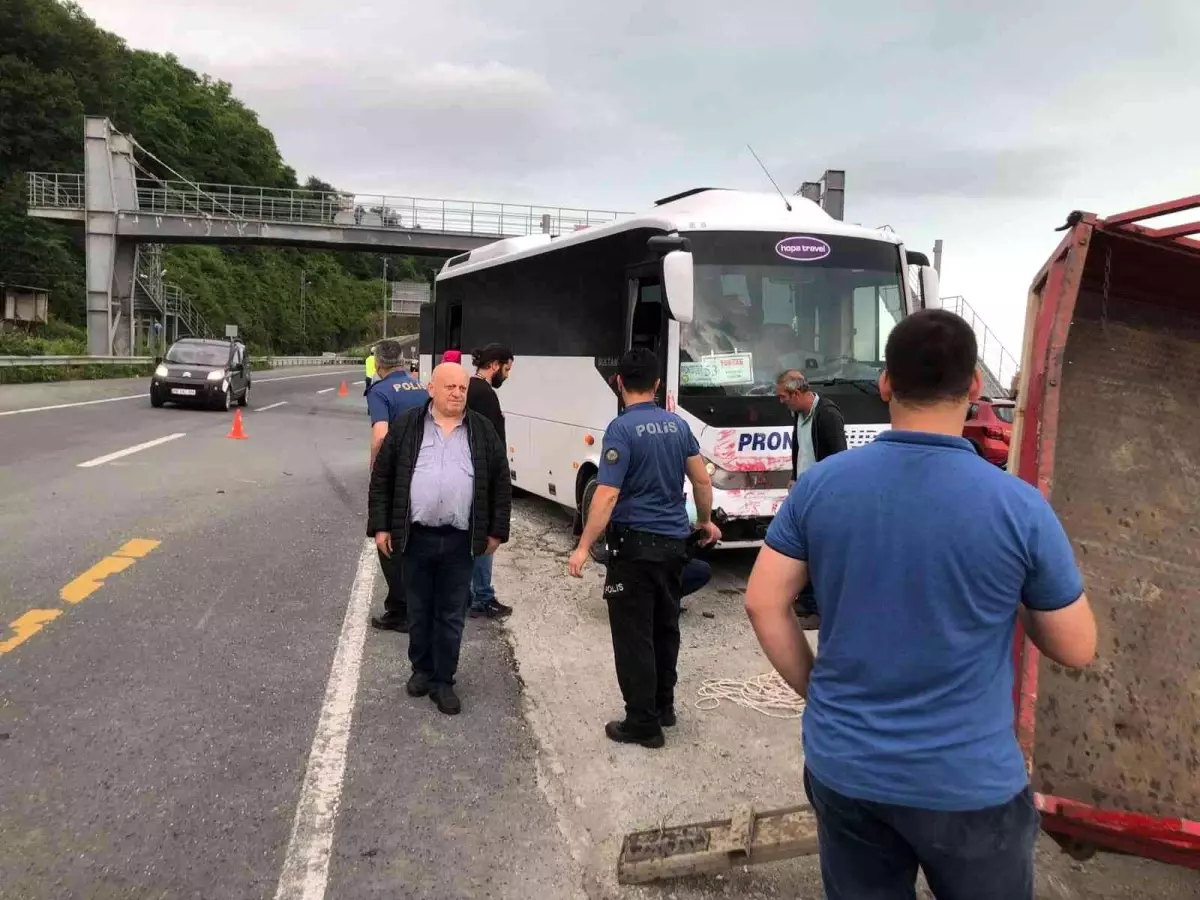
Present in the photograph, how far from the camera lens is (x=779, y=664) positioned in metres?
2.08

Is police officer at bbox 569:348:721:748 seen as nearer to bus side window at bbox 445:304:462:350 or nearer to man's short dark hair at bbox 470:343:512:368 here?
man's short dark hair at bbox 470:343:512:368

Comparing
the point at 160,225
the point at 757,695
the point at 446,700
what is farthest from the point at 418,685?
the point at 160,225

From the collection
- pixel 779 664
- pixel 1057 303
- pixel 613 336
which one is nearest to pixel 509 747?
pixel 779 664

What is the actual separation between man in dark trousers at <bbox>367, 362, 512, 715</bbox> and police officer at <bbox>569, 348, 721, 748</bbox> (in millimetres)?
700

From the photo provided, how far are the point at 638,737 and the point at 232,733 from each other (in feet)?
6.34

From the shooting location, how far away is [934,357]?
184 centimetres

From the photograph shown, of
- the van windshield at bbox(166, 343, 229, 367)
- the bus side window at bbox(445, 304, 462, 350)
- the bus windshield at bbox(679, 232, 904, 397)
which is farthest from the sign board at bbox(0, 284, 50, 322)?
the bus windshield at bbox(679, 232, 904, 397)

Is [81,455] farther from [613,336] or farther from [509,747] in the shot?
[509,747]

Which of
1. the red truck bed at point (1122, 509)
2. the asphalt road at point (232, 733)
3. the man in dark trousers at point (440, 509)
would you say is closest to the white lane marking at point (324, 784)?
the asphalt road at point (232, 733)

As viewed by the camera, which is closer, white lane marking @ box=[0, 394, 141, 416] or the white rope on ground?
the white rope on ground

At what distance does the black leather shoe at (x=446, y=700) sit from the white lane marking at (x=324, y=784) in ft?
1.43

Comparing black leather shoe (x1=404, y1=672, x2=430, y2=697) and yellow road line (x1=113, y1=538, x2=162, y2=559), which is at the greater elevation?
yellow road line (x1=113, y1=538, x2=162, y2=559)

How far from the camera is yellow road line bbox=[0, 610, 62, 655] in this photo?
201 inches

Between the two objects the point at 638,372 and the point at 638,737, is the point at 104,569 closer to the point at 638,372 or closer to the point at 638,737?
the point at 638,737
